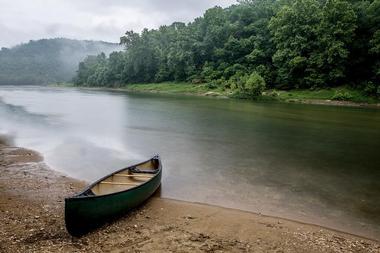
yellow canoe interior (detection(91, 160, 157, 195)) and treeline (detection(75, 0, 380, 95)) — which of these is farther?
treeline (detection(75, 0, 380, 95))

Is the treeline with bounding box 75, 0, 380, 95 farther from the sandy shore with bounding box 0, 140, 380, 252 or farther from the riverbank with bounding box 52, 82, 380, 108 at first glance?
the sandy shore with bounding box 0, 140, 380, 252

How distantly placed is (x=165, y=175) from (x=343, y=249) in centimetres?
950

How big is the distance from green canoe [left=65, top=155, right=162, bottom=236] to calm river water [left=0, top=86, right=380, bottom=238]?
1548 millimetres

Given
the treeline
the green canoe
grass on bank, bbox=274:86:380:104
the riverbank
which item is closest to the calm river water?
the green canoe

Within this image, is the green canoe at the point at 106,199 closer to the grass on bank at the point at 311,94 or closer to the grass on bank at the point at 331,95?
the grass on bank at the point at 331,95

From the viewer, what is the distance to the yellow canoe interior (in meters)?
12.8

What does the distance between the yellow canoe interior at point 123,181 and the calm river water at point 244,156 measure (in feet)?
3.81

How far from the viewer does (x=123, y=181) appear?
14.4 metres

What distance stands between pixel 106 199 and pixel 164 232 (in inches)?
82.2

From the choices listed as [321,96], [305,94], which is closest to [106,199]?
[321,96]

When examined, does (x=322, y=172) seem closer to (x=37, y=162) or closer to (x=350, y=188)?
(x=350, y=188)

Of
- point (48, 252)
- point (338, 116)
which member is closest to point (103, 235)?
point (48, 252)

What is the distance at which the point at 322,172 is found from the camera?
19.0 m

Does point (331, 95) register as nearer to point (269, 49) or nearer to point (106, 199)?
point (269, 49)
